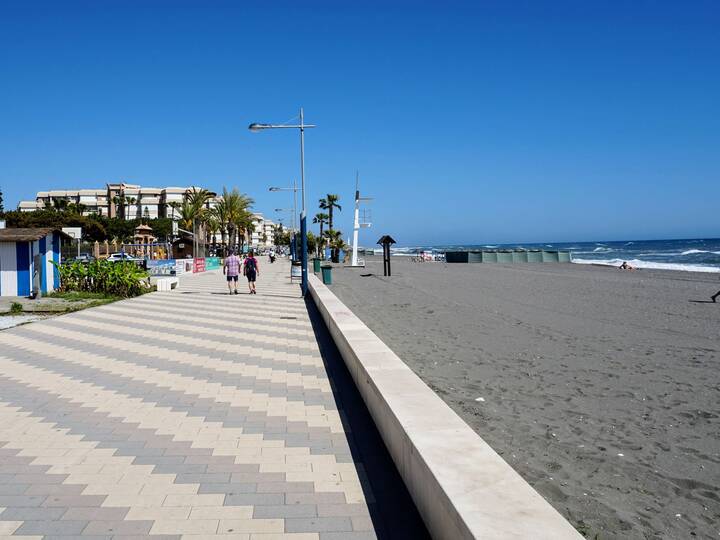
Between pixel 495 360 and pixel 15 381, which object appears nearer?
pixel 15 381

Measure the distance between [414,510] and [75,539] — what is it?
6.41ft

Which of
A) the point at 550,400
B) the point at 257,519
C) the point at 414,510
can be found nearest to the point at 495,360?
the point at 550,400

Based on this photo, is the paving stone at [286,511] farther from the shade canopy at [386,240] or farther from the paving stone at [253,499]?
the shade canopy at [386,240]

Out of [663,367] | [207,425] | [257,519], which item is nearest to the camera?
[257,519]

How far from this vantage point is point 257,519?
3.27 metres

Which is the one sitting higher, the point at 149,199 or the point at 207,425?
the point at 149,199

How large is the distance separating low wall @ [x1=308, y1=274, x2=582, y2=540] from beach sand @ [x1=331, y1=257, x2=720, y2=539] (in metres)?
0.83

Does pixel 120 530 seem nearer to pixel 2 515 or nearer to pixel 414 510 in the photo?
pixel 2 515

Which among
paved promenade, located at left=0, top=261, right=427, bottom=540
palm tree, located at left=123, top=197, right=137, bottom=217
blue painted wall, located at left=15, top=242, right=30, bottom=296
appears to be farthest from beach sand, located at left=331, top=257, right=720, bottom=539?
palm tree, located at left=123, top=197, right=137, bottom=217

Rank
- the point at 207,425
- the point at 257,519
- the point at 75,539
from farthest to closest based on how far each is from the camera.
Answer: the point at 207,425
the point at 257,519
the point at 75,539

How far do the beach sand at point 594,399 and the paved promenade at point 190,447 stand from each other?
1192 millimetres

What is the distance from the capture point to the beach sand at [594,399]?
3.63m

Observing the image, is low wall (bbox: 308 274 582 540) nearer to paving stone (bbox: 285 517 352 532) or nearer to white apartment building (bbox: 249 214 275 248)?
paving stone (bbox: 285 517 352 532)

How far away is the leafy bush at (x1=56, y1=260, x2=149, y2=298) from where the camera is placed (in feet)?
60.3
